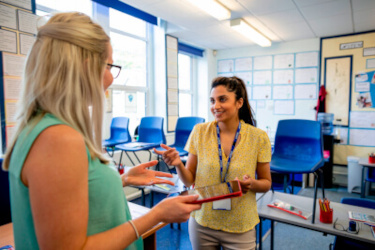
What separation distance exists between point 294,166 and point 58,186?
6.94 feet

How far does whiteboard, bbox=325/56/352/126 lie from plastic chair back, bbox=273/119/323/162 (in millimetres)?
2841

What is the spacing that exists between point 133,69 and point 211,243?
3852 mm

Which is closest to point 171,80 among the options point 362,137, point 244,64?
point 244,64

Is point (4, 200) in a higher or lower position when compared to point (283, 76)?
lower

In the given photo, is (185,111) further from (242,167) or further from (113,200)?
(113,200)

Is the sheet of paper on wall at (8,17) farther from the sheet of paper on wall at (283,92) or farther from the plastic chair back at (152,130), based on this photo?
the sheet of paper on wall at (283,92)

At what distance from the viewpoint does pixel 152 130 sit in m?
3.89

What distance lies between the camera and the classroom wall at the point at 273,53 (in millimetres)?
5094

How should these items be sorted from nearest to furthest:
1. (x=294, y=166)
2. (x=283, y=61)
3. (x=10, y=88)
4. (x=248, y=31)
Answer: (x=294, y=166)
(x=10, y=88)
(x=248, y=31)
(x=283, y=61)

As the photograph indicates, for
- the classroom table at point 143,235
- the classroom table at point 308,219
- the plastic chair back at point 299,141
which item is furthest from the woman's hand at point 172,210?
the plastic chair back at point 299,141

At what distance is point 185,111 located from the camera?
20.0ft

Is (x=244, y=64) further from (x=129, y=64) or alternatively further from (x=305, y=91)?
(x=129, y=64)

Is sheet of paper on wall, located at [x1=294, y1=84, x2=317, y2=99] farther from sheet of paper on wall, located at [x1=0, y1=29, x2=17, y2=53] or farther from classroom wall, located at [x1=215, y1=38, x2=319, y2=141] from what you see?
sheet of paper on wall, located at [x1=0, y1=29, x2=17, y2=53]

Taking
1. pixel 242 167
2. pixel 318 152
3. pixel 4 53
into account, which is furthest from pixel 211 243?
pixel 4 53
